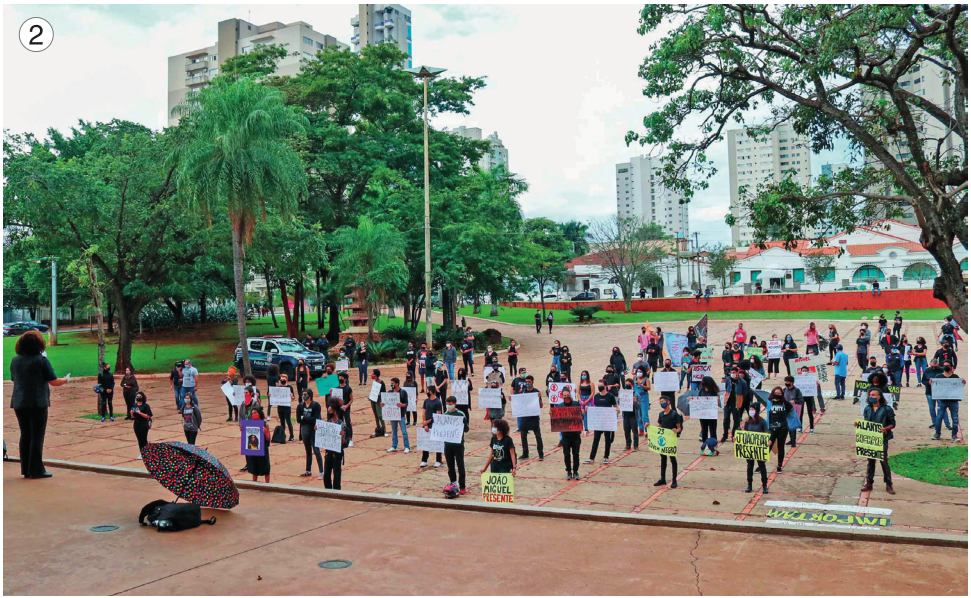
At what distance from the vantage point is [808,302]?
59.7 meters

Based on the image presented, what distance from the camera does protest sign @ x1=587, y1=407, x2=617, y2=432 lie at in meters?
14.4

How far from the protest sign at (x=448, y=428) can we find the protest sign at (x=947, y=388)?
10.0 metres

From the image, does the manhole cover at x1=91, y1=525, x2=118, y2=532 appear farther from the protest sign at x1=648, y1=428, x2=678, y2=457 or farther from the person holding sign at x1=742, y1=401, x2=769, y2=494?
the person holding sign at x1=742, y1=401, x2=769, y2=494

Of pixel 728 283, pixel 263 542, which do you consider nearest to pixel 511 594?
pixel 263 542

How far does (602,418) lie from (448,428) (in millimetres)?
3364

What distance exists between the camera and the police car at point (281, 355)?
29972mm

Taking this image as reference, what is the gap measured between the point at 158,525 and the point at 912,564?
27.6 feet

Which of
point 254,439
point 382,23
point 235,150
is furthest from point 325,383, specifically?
point 382,23

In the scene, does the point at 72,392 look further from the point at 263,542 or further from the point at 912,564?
the point at 912,564

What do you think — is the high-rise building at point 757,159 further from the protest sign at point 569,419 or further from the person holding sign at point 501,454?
the person holding sign at point 501,454

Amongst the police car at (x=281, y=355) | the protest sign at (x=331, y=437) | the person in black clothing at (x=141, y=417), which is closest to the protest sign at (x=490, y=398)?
the protest sign at (x=331, y=437)

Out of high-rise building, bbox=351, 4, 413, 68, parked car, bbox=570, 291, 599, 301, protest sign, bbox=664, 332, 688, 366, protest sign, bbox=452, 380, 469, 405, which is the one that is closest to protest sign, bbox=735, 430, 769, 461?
protest sign, bbox=452, 380, 469, 405

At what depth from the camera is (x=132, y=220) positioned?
29828 mm

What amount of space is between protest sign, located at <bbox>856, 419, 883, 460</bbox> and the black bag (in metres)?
9.82
